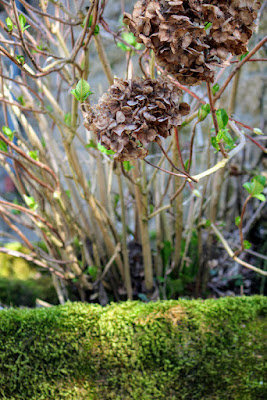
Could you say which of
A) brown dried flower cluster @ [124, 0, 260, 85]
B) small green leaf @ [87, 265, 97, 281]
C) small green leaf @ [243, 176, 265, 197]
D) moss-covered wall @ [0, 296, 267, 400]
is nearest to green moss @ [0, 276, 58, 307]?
small green leaf @ [87, 265, 97, 281]

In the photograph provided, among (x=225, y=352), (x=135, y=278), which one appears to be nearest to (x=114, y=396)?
(x=225, y=352)

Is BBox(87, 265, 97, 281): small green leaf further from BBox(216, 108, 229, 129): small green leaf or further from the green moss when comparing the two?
BBox(216, 108, 229, 129): small green leaf

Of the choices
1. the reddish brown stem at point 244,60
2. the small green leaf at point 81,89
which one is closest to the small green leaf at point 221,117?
the reddish brown stem at point 244,60

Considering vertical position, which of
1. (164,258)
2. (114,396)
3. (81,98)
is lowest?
(114,396)

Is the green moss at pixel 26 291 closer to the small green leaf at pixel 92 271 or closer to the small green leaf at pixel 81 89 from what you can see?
the small green leaf at pixel 92 271

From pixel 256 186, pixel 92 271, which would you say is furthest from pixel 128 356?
pixel 256 186

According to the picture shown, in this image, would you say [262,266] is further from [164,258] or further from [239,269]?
[164,258]

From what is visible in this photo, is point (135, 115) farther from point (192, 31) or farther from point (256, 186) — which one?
point (256, 186)
